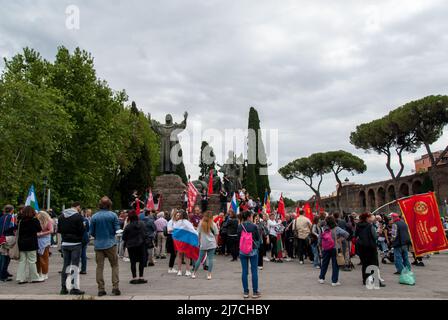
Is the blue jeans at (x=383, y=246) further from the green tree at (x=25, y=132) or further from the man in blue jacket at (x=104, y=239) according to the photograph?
the green tree at (x=25, y=132)

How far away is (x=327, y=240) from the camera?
359 inches

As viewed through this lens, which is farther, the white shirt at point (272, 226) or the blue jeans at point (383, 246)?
the blue jeans at point (383, 246)

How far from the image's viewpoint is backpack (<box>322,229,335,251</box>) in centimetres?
907

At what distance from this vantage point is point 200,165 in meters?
73.6

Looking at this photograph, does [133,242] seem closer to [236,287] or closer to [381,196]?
[236,287]

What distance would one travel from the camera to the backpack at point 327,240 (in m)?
9.07

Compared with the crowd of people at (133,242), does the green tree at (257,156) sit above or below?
above

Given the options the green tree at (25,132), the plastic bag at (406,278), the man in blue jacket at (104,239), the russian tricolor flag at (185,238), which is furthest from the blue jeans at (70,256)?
the green tree at (25,132)

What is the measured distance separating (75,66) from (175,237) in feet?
81.2

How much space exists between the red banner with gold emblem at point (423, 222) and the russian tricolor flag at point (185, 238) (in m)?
4.95

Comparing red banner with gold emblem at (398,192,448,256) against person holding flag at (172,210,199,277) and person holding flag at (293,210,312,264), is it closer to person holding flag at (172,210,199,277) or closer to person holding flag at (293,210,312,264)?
person holding flag at (293,210,312,264)

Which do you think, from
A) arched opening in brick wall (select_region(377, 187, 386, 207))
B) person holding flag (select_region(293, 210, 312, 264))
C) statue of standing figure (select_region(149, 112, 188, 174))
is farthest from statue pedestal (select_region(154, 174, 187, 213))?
arched opening in brick wall (select_region(377, 187, 386, 207))

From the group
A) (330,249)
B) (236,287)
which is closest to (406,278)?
(330,249)
